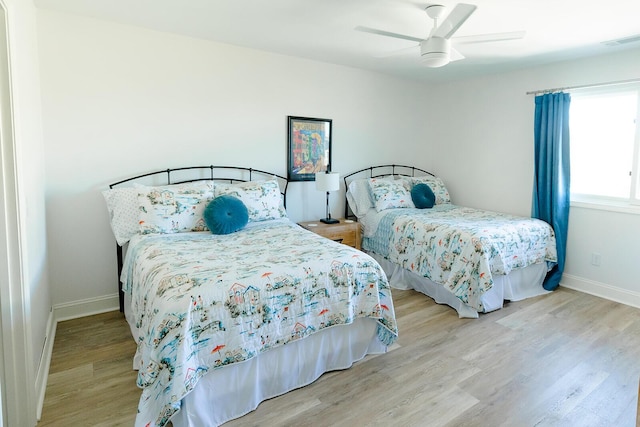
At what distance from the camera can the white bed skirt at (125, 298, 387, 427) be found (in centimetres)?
179

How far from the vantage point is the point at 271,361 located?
6.66 ft

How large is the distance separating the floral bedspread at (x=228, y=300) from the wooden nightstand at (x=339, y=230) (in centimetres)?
102

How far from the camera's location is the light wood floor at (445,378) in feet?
6.26

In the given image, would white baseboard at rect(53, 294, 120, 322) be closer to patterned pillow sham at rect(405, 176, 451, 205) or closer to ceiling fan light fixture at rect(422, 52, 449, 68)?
ceiling fan light fixture at rect(422, 52, 449, 68)

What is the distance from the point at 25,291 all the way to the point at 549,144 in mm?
4391

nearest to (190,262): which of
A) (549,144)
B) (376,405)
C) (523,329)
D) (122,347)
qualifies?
(122,347)

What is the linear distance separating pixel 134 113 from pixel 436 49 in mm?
2450

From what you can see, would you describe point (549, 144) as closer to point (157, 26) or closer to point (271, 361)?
point (271, 361)

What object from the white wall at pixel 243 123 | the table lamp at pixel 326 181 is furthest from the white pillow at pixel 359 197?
the table lamp at pixel 326 181

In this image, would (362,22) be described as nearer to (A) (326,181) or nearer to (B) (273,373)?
(A) (326,181)

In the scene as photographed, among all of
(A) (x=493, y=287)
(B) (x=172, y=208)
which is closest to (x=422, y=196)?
(A) (x=493, y=287)

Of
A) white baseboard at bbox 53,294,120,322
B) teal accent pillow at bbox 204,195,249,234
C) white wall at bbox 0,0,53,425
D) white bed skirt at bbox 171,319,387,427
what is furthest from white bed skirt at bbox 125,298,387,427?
teal accent pillow at bbox 204,195,249,234

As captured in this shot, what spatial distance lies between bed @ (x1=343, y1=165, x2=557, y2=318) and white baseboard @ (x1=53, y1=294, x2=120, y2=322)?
2603 millimetres

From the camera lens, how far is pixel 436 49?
2.45 m
